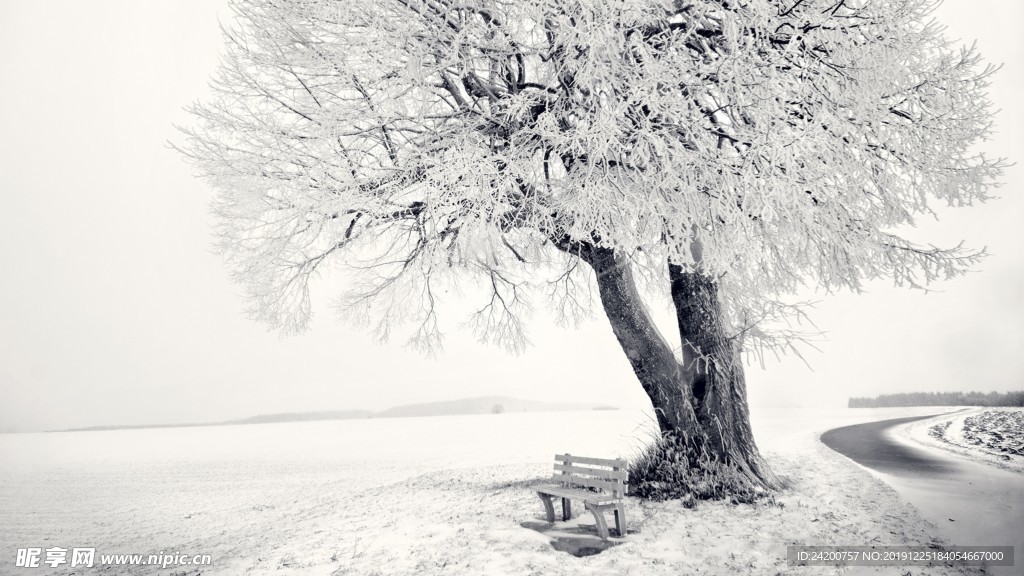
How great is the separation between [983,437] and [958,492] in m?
5.10

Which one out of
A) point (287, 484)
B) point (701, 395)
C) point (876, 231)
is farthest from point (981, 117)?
point (287, 484)

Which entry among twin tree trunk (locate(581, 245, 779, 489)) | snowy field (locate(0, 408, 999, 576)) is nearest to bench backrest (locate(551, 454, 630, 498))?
snowy field (locate(0, 408, 999, 576))

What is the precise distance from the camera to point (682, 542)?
17.3 feet

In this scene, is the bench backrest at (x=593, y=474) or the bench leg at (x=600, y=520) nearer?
the bench leg at (x=600, y=520)

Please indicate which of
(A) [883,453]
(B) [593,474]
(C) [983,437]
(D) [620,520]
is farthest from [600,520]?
(C) [983,437]

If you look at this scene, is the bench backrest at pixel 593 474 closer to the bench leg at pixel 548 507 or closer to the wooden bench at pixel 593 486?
the wooden bench at pixel 593 486

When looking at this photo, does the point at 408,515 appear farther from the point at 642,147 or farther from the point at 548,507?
the point at 642,147


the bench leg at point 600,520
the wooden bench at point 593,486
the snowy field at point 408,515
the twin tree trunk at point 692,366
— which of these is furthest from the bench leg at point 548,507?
the twin tree trunk at point 692,366

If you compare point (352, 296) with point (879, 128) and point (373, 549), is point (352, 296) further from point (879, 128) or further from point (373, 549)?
point (879, 128)

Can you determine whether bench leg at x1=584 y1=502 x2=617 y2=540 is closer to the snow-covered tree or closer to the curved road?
the snow-covered tree

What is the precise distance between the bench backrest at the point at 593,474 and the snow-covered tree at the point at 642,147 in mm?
1072

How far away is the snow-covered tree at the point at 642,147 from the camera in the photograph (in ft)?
17.8

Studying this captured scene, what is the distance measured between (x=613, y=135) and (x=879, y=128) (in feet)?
9.41

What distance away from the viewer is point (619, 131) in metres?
5.26
